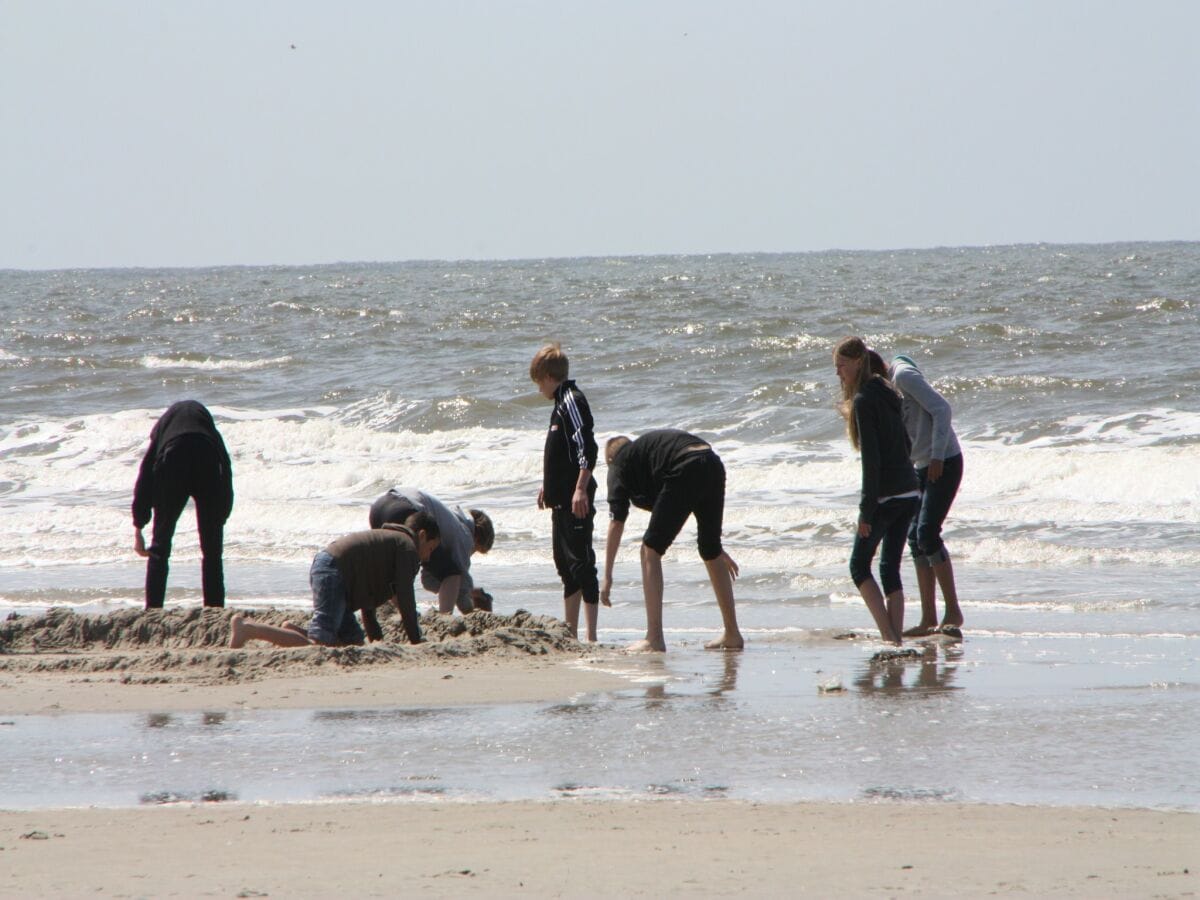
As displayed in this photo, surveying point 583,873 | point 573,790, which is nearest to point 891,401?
point 573,790

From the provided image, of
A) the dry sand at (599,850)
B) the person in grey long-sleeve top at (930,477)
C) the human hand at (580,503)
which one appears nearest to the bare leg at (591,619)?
the human hand at (580,503)

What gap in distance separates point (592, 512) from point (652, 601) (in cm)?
53

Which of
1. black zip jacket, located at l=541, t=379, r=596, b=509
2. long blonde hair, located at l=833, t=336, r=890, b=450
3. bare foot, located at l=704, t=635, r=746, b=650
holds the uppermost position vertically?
long blonde hair, located at l=833, t=336, r=890, b=450

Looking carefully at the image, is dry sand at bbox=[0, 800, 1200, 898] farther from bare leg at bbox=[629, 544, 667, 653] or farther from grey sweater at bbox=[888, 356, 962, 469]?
grey sweater at bbox=[888, 356, 962, 469]

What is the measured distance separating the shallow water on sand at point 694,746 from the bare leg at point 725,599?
777 mm

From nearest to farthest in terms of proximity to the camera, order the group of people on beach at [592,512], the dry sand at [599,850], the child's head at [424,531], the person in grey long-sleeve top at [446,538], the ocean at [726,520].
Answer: the dry sand at [599,850]
the ocean at [726,520]
the group of people on beach at [592,512]
the child's head at [424,531]
the person in grey long-sleeve top at [446,538]

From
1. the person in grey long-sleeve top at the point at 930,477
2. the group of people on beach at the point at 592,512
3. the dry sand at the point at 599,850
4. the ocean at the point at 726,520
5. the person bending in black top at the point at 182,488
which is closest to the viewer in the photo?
the dry sand at the point at 599,850

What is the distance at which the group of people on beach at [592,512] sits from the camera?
621 centimetres

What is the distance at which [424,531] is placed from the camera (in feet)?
20.8

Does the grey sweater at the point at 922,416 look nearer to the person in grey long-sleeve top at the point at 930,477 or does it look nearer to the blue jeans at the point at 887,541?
the person in grey long-sleeve top at the point at 930,477

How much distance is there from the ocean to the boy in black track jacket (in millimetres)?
602

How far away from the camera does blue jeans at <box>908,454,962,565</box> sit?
7.16 m

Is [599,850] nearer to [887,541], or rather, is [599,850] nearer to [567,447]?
[567,447]

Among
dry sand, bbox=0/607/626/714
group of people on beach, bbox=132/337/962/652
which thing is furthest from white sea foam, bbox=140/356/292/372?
dry sand, bbox=0/607/626/714
